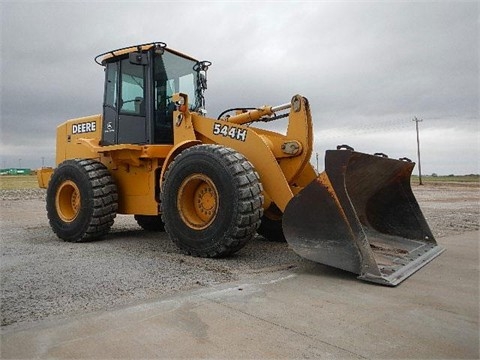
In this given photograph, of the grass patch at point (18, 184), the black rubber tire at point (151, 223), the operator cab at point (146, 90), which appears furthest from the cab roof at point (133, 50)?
the grass patch at point (18, 184)

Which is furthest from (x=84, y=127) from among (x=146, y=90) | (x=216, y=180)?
(x=216, y=180)

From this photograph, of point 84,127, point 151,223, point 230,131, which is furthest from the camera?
point 151,223

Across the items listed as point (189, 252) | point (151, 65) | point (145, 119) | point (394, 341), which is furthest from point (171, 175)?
point (394, 341)

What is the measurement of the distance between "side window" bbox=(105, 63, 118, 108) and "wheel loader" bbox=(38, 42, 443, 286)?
2cm

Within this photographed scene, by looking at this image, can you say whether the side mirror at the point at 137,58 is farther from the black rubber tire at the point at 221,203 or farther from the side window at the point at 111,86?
the black rubber tire at the point at 221,203

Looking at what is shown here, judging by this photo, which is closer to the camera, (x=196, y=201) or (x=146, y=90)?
(x=196, y=201)

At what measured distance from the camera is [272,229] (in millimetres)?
6480

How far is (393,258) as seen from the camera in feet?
Result: 15.3

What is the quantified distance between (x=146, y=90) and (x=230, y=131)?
1.82m

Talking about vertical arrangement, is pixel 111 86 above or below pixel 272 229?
above

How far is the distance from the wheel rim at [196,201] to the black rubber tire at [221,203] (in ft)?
0.13

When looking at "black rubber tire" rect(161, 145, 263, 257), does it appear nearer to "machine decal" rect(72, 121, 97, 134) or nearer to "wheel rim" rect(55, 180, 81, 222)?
"wheel rim" rect(55, 180, 81, 222)

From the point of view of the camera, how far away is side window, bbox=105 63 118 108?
6965mm

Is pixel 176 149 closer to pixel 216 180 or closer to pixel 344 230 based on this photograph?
pixel 216 180
